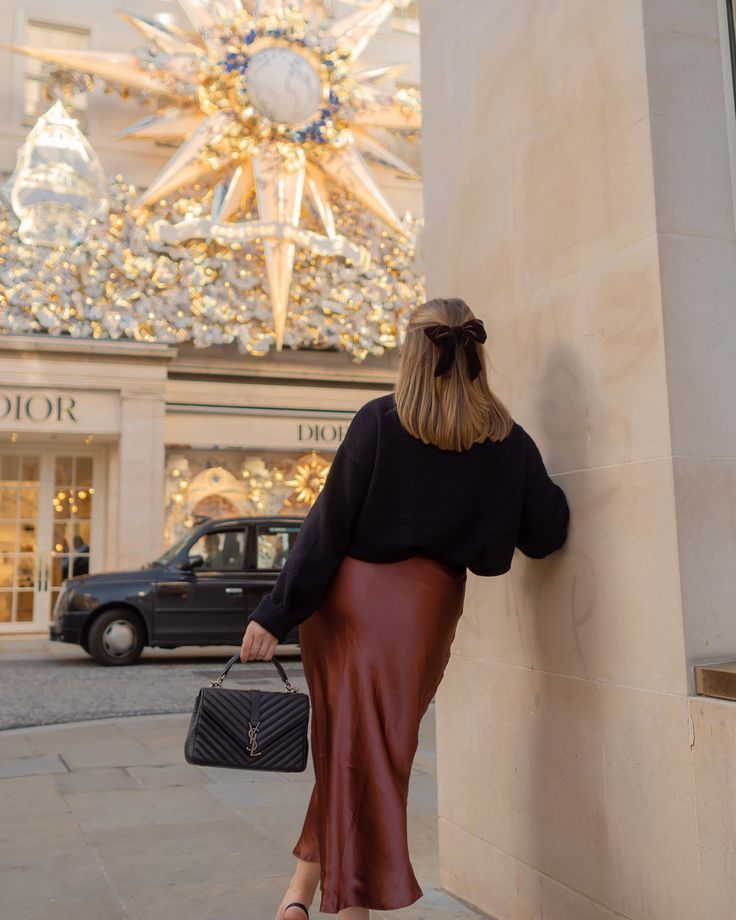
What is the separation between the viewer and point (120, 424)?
15.5m

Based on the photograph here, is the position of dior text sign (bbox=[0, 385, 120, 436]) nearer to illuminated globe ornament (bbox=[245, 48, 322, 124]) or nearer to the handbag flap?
illuminated globe ornament (bbox=[245, 48, 322, 124])

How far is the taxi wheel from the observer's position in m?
11.1

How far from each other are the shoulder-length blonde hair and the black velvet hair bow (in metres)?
0.01

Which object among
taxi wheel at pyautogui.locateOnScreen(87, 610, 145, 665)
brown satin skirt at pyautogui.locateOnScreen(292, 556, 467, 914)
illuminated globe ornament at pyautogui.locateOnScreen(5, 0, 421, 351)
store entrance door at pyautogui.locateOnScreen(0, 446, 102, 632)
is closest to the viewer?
brown satin skirt at pyautogui.locateOnScreen(292, 556, 467, 914)

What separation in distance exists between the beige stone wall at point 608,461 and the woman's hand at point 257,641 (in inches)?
30.5

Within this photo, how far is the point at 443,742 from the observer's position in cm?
313

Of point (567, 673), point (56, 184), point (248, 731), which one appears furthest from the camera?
point (56, 184)

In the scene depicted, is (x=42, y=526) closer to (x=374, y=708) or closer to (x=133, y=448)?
(x=133, y=448)

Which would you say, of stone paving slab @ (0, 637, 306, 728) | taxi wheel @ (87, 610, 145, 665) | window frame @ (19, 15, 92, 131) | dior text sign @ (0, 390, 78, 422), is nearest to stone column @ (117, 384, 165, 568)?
dior text sign @ (0, 390, 78, 422)

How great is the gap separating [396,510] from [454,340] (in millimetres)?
440

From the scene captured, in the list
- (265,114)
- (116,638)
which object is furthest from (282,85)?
(116,638)

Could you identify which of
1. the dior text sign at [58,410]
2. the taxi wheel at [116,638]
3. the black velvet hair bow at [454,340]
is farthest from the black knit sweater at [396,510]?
the dior text sign at [58,410]

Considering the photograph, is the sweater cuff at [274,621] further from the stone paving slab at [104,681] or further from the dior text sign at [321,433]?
the dior text sign at [321,433]

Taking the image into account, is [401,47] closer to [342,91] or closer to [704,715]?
[342,91]
